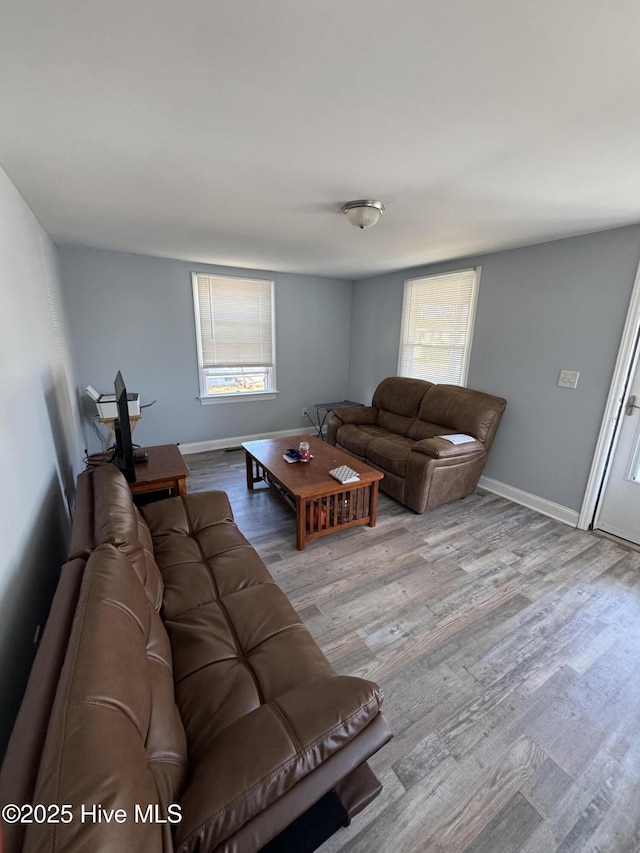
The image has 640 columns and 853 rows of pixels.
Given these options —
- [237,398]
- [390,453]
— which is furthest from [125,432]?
[237,398]

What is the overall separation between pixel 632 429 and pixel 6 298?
3.85 m

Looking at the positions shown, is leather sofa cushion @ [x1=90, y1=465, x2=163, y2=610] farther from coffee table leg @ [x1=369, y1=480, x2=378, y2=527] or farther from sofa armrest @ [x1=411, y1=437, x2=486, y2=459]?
sofa armrest @ [x1=411, y1=437, x2=486, y2=459]

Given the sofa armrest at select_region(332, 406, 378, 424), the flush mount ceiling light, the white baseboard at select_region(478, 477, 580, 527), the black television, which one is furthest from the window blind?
the white baseboard at select_region(478, 477, 580, 527)

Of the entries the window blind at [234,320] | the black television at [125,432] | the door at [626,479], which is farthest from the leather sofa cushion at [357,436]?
the black television at [125,432]

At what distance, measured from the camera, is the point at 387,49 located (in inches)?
35.6

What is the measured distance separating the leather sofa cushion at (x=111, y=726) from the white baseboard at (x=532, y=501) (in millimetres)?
3077

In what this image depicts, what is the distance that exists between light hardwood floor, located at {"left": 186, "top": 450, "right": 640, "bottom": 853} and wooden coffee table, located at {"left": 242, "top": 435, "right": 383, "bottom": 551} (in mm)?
116

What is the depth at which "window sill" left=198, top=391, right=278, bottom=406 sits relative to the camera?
4211 millimetres

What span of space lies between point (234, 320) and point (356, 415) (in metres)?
1.89

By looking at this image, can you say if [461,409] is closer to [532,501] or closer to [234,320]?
[532,501]

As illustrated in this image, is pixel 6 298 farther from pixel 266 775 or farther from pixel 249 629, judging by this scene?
pixel 266 775

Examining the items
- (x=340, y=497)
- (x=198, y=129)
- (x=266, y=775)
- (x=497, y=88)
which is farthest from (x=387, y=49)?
(x=340, y=497)

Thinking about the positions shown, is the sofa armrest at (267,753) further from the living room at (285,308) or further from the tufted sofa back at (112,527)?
the living room at (285,308)

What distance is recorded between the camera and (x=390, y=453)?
312cm
